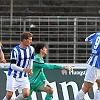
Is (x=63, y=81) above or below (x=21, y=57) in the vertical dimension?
below

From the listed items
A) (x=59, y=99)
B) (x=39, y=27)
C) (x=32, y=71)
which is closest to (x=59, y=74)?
(x=59, y=99)

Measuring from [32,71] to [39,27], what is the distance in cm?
506

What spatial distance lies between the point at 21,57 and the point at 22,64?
157mm

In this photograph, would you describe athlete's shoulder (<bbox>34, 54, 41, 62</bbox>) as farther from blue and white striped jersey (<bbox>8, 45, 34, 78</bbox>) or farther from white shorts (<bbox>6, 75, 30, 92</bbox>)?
white shorts (<bbox>6, 75, 30, 92</bbox>)

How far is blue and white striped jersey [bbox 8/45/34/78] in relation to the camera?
10.3m

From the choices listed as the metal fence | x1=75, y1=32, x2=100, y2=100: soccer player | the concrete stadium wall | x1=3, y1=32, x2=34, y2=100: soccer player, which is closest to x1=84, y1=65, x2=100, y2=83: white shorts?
x1=75, y1=32, x2=100, y2=100: soccer player

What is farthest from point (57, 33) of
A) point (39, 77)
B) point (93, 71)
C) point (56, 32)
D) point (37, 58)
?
point (93, 71)

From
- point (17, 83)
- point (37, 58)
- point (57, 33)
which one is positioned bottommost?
point (17, 83)

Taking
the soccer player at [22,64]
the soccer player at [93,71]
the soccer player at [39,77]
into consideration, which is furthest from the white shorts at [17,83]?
the soccer player at [93,71]

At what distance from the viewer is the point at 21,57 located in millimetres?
10375

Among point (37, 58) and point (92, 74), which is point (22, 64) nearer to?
point (37, 58)

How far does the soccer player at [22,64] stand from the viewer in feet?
33.9

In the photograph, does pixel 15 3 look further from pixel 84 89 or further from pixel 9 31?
pixel 84 89

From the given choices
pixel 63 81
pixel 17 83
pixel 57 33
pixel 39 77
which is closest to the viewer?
pixel 17 83
